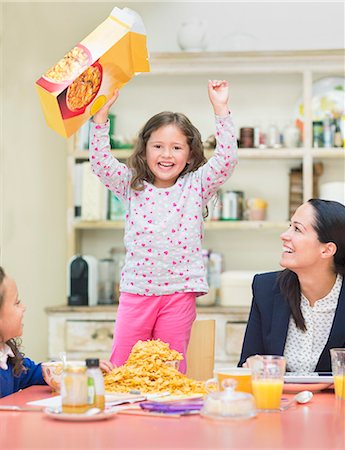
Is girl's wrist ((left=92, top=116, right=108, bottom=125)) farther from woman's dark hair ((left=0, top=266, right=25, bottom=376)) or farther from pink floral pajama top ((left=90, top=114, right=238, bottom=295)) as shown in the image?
woman's dark hair ((left=0, top=266, right=25, bottom=376))

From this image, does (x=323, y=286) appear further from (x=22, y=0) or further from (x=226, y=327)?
(x=22, y=0)

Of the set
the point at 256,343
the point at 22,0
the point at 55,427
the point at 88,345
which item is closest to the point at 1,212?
the point at 88,345

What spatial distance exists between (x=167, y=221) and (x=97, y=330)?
1600 mm

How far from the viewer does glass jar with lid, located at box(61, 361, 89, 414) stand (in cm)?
134

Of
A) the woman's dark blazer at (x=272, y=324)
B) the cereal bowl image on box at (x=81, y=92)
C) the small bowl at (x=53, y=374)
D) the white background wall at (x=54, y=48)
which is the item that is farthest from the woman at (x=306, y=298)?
the white background wall at (x=54, y=48)

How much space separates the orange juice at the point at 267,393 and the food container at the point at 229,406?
8cm

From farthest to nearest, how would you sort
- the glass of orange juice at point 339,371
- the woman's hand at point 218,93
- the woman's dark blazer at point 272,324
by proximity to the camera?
the woman's hand at point 218,93, the woman's dark blazer at point 272,324, the glass of orange juice at point 339,371

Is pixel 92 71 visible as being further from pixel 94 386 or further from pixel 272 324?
pixel 94 386

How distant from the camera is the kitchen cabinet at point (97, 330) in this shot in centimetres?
381

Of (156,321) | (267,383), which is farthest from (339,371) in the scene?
(156,321)

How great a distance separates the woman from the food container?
69cm

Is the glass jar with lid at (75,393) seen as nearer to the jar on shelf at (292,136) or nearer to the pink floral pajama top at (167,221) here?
the pink floral pajama top at (167,221)

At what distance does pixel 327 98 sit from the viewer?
4176mm

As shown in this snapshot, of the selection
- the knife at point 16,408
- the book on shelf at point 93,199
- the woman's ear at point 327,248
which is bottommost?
the knife at point 16,408
